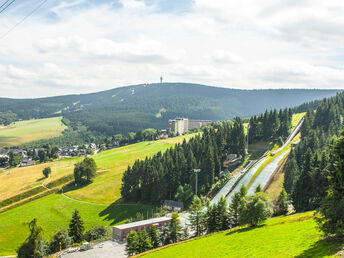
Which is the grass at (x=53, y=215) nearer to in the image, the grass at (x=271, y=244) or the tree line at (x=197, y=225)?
the tree line at (x=197, y=225)

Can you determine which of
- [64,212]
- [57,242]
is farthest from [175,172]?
[57,242]

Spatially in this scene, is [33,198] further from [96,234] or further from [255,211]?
[255,211]

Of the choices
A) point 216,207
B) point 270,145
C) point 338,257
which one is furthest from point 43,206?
point 338,257

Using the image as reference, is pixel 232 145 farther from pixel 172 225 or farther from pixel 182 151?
pixel 172 225

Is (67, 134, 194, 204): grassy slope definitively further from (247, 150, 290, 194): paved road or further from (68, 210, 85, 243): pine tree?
(247, 150, 290, 194): paved road

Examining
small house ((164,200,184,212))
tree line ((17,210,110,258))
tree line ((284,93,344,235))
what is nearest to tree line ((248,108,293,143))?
tree line ((284,93,344,235))
